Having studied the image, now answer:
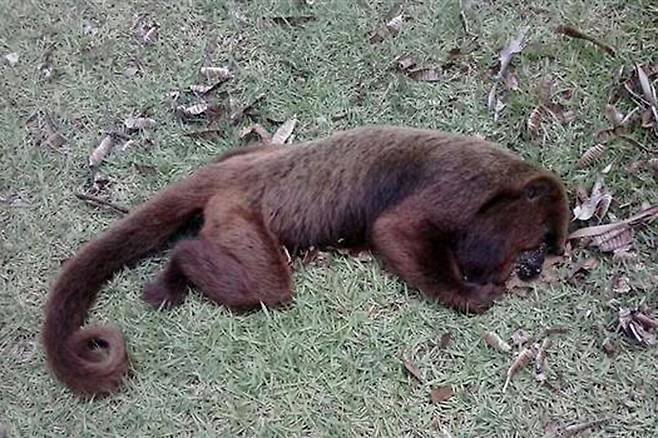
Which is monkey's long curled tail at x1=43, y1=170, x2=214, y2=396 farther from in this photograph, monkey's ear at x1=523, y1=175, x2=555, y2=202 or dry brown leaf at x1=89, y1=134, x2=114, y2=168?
monkey's ear at x1=523, y1=175, x2=555, y2=202

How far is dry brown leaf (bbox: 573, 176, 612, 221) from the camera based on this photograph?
3.86 m

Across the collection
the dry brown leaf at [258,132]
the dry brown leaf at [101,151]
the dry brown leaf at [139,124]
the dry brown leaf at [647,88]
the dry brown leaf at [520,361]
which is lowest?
the dry brown leaf at [520,361]

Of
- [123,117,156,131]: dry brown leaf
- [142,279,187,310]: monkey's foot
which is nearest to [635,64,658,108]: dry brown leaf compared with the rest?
[142,279,187,310]: monkey's foot

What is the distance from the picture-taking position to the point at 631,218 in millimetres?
3805

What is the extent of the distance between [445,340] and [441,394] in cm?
23

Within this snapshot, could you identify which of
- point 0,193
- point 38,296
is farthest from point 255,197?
point 0,193

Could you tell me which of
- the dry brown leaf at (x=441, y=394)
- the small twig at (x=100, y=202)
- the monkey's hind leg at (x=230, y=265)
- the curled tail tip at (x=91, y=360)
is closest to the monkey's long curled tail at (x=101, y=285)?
the curled tail tip at (x=91, y=360)

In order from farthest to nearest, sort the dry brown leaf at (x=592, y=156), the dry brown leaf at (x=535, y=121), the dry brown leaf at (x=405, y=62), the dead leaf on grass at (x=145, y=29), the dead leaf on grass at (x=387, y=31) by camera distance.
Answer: the dead leaf on grass at (x=145, y=29) < the dead leaf on grass at (x=387, y=31) < the dry brown leaf at (x=405, y=62) < the dry brown leaf at (x=535, y=121) < the dry brown leaf at (x=592, y=156)

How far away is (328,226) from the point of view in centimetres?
383

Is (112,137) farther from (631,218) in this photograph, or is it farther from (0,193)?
(631,218)

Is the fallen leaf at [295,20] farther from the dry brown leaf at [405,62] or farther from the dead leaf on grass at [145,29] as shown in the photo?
the dead leaf on grass at [145,29]

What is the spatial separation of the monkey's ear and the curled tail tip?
1725mm

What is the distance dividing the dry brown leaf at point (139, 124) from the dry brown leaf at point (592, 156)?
2.04 m

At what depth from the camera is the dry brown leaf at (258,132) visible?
440 cm
